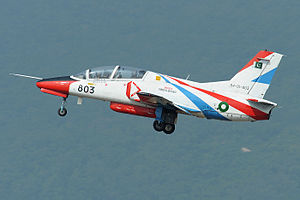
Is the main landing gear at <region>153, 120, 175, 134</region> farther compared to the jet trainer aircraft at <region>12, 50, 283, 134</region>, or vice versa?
the main landing gear at <region>153, 120, 175, 134</region>

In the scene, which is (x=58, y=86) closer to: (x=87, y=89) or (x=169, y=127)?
(x=87, y=89)

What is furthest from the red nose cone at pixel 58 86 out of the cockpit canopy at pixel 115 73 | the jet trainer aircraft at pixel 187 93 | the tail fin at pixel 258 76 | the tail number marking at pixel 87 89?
the tail fin at pixel 258 76

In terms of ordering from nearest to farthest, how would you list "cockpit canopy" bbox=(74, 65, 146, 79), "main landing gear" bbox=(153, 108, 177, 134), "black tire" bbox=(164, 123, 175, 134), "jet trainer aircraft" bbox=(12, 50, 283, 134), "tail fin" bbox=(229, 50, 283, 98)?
1. "jet trainer aircraft" bbox=(12, 50, 283, 134)
2. "tail fin" bbox=(229, 50, 283, 98)
3. "cockpit canopy" bbox=(74, 65, 146, 79)
4. "main landing gear" bbox=(153, 108, 177, 134)
5. "black tire" bbox=(164, 123, 175, 134)

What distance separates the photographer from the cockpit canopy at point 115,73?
125ft

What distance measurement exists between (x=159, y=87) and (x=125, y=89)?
6.36 ft

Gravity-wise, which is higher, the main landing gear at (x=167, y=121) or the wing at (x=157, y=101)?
the wing at (x=157, y=101)

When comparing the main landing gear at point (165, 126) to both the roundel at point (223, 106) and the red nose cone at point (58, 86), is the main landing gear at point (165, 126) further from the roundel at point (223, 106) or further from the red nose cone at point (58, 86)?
the red nose cone at point (58, 86)

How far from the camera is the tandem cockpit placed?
38062mm

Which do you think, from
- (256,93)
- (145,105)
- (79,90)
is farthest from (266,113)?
(79,90)

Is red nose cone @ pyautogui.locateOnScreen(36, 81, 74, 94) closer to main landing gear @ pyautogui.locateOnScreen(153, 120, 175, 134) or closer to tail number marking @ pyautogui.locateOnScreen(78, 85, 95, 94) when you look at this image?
tail number marking @ pyautogui.locateOnScreen(78, 85, 95, 94)

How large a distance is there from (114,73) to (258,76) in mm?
8085

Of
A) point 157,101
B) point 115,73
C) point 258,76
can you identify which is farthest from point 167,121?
point 258,76

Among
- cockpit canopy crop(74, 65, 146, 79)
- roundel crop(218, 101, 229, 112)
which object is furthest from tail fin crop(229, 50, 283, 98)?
cockpit canopy crop(74, 65, 146, 79)

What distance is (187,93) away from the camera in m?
37.3
